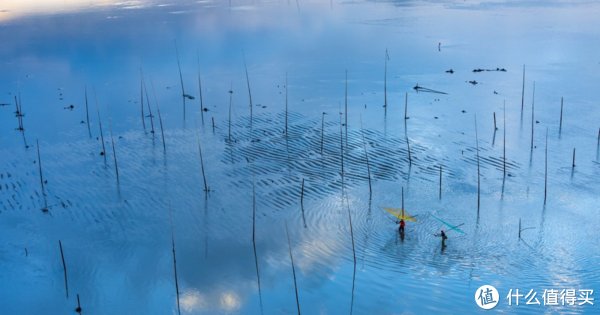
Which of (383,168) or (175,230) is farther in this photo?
(383,168)

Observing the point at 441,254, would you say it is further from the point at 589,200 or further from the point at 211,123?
the point at 211,123

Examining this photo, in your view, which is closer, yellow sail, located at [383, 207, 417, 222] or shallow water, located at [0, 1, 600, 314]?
shallow water, located at [0, 1, 600, 314]

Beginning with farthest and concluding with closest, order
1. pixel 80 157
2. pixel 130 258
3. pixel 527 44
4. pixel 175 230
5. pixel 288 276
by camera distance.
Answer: pixel 527 44 < pixel 80 157 < pixel 175 230 < pixel 130 258 < pixel 288 276

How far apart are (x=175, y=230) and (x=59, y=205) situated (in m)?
1.21

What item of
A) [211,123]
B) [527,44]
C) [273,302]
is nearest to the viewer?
[273,302]

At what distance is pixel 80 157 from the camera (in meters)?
6.20

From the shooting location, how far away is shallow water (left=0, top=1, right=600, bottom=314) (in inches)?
158

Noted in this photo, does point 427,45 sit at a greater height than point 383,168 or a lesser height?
greater

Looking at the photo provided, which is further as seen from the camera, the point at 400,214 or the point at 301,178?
the point at 301,178

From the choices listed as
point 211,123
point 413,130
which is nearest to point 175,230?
point 211,123

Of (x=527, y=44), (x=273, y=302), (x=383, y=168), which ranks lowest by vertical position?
(x=273, y=302)

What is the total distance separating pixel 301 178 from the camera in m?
5.56

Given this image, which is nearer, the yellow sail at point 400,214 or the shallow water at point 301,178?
the shallow water at point 301,178

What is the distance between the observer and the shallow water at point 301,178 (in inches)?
158
